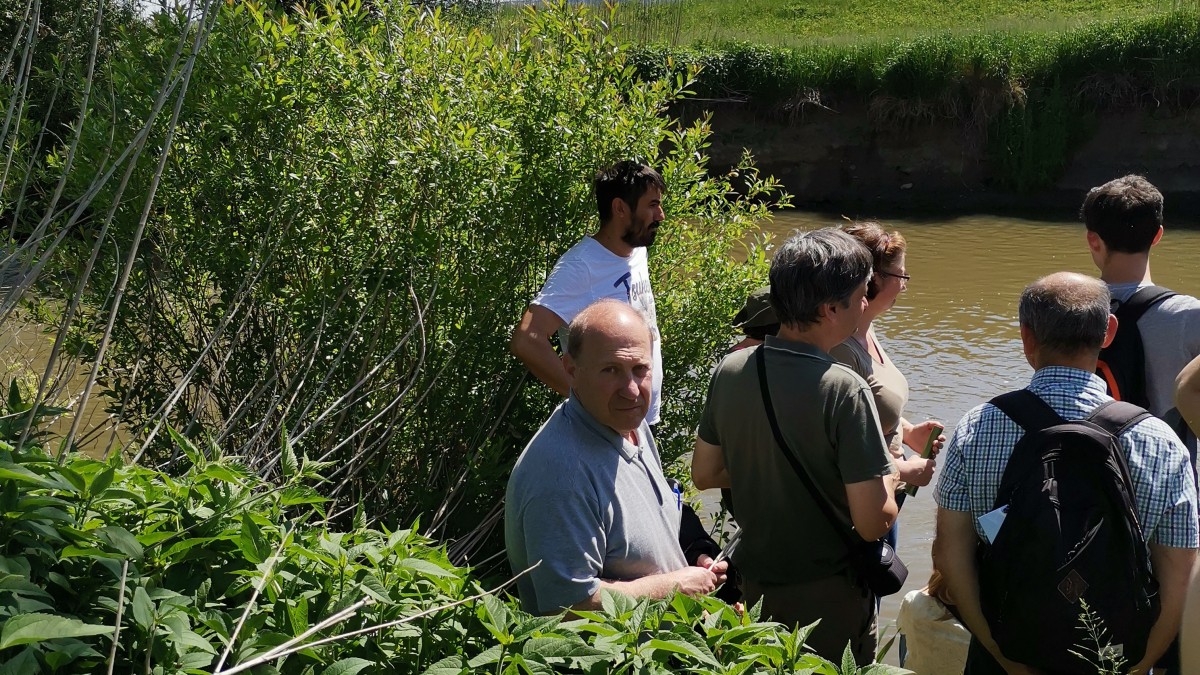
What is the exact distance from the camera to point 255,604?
198cm

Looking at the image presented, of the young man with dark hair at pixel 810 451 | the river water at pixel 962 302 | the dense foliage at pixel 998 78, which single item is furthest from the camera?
the dense foliage at pixel 998 78

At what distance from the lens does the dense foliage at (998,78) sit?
19938 mm

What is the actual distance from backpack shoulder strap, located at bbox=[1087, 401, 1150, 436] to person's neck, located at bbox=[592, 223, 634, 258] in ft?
6.33

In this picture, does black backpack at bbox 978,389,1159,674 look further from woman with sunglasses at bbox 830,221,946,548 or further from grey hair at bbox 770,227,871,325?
woman with sunglasses at bbox 830,221,946,548

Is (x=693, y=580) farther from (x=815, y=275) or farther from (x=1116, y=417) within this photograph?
(x=1116, y=417)

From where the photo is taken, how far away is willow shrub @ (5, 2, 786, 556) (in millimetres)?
4188

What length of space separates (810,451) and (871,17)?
89.9 feet

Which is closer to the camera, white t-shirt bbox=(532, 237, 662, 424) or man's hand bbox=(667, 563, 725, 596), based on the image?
man's hand bbox=(667, 563, 725, 596)

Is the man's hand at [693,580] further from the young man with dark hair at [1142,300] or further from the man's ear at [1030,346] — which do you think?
the young man with dark hair at [1142,300]

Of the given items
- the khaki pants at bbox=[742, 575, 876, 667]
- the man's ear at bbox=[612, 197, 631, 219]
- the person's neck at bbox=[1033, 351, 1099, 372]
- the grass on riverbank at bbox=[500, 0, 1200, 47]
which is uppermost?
the grass on riverbank at bbox=[500, 0, 1200, 47]

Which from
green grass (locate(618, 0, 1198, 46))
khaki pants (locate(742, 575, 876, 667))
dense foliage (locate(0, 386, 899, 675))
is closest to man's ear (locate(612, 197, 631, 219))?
khaki pants (locate(742, 575, 876, 667))

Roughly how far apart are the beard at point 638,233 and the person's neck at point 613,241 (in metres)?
0.02

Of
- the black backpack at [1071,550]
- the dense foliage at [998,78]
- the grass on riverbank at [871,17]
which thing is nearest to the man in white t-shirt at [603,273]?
the black backpack at [1071,550]

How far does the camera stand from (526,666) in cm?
183
